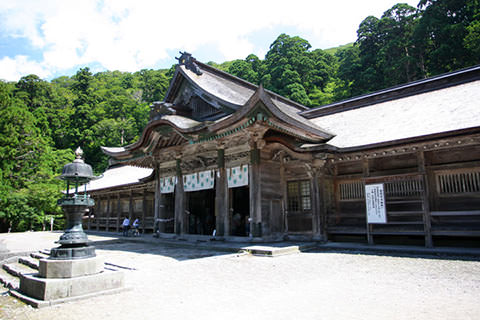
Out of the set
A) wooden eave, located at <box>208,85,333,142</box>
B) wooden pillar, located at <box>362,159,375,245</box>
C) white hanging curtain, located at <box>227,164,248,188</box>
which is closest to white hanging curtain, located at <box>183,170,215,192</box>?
white hanging curtain, located at <box>227,164,248,188</box>

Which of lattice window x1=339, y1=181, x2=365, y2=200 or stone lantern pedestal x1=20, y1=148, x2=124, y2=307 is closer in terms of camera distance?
stone lantern pedestal x1=20, y1=148, x2=124, y2=307

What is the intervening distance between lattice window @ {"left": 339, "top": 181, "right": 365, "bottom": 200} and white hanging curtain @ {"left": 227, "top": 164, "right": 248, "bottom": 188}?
390cm

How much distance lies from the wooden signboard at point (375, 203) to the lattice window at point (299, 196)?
2339mm

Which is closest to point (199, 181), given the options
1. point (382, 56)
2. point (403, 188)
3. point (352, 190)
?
point (352, 190)

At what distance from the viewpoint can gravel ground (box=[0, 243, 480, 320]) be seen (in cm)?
443

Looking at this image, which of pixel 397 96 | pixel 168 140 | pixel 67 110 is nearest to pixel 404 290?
pixel 397 96

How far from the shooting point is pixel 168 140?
15750mm

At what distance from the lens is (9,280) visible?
774 cm

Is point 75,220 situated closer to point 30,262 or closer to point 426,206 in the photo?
point 30,262

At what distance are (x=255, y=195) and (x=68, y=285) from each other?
7.58 meters

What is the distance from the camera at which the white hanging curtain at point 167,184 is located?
1616 cm

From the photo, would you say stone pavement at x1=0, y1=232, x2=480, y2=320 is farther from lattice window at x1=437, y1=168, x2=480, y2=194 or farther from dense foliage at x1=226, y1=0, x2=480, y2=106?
dense foliage at x1=226, y1=0, x2=480, y2=106

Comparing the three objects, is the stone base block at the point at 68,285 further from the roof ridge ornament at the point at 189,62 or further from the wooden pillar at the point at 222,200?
the roof ridge ornament at the point at 189,62

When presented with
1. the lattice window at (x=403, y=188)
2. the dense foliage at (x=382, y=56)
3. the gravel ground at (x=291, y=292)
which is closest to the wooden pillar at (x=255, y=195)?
the gravel ground at (x=291, y=292)
